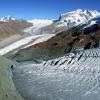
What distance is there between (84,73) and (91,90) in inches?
208

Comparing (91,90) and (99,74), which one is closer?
(91,90)

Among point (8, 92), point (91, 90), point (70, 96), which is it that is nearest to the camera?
point (8, 92)

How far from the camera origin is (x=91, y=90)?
19188 mm

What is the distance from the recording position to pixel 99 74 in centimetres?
2347

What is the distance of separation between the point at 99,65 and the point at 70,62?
3.53 m

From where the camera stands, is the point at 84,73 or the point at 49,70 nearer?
the point at 84,73

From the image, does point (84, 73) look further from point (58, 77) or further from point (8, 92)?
point (8, 92)

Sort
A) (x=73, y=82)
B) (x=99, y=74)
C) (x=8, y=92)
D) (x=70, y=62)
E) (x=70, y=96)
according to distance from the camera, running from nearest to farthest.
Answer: (x=8, y=92)
(x=70, y=96)
(x=73, y=82)
(x=99, y=74)
(x=70, y=62)

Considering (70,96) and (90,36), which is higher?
(90,36)

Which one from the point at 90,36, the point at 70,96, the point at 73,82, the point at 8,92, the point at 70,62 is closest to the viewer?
the point at 8,92

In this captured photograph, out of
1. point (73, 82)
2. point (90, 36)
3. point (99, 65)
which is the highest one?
point (90, 36)

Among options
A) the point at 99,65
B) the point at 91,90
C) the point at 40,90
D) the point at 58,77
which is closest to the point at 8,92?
the point at 40,90

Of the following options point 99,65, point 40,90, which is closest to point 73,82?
point 40,90

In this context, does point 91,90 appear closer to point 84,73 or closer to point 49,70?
point 84,73
